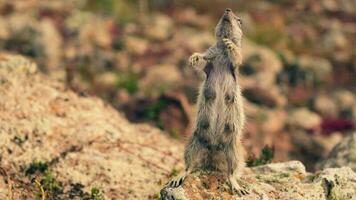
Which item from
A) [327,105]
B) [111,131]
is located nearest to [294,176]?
[111,131]

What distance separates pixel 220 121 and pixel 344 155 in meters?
4.59

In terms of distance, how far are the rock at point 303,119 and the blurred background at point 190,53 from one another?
6 centimetres

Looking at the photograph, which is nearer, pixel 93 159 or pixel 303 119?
pixel 93 159

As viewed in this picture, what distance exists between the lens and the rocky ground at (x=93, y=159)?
11.1 m

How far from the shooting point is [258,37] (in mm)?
53656

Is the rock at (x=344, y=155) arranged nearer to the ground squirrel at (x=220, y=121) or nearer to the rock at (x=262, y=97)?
the ground squirrel at (x=220, y=121)

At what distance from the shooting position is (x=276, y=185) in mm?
11297

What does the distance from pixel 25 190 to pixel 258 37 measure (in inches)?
1706

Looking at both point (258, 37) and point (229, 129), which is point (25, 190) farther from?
point (258, 37)

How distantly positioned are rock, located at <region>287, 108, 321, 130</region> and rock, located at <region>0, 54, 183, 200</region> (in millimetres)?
19531

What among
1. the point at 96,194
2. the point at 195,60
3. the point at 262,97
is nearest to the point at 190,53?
the point at 262,97

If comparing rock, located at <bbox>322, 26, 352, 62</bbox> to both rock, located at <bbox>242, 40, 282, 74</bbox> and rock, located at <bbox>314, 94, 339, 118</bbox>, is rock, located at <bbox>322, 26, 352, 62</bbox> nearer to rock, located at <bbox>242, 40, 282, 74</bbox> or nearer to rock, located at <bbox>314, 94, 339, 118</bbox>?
rock, located at <bbox>242, 40, 282, 74</bbox>

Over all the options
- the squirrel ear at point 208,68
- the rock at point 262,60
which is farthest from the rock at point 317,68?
the squirrel ear at point 208,68

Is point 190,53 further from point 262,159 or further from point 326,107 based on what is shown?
point 262,159
